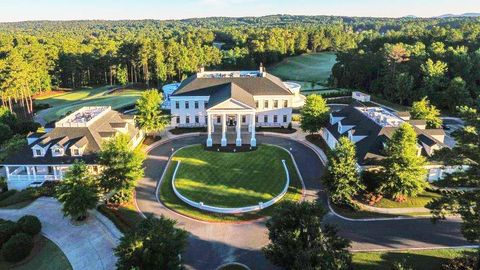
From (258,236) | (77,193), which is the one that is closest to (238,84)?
(258,236)

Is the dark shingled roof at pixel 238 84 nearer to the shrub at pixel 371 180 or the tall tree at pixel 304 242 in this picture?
the shrub at pixel 371 180

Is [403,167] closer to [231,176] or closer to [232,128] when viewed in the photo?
[231,176]

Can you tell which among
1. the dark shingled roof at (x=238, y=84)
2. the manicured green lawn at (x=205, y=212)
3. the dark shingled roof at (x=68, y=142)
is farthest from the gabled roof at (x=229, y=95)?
the dark shingled roof at (x=68, y=142)

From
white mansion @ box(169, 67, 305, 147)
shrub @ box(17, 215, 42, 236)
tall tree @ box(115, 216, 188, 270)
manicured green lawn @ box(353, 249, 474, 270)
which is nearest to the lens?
tall tree @ box(115, 216, 188, 270)

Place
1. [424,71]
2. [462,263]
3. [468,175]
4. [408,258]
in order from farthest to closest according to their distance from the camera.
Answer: [424,71], [408,258], [462,263], [468,175]

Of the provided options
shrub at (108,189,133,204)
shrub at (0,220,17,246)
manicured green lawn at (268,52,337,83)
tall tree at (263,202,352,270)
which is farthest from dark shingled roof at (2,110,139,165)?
manicured green lawn at (268,52,337,83)

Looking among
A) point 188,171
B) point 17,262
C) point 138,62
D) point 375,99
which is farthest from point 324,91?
point 17,262

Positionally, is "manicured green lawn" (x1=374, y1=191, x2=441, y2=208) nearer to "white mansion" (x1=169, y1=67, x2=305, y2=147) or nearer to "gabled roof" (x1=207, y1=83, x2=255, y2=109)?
"gabled roof" (x1=207, y1=83, x2=255, y2=109)
